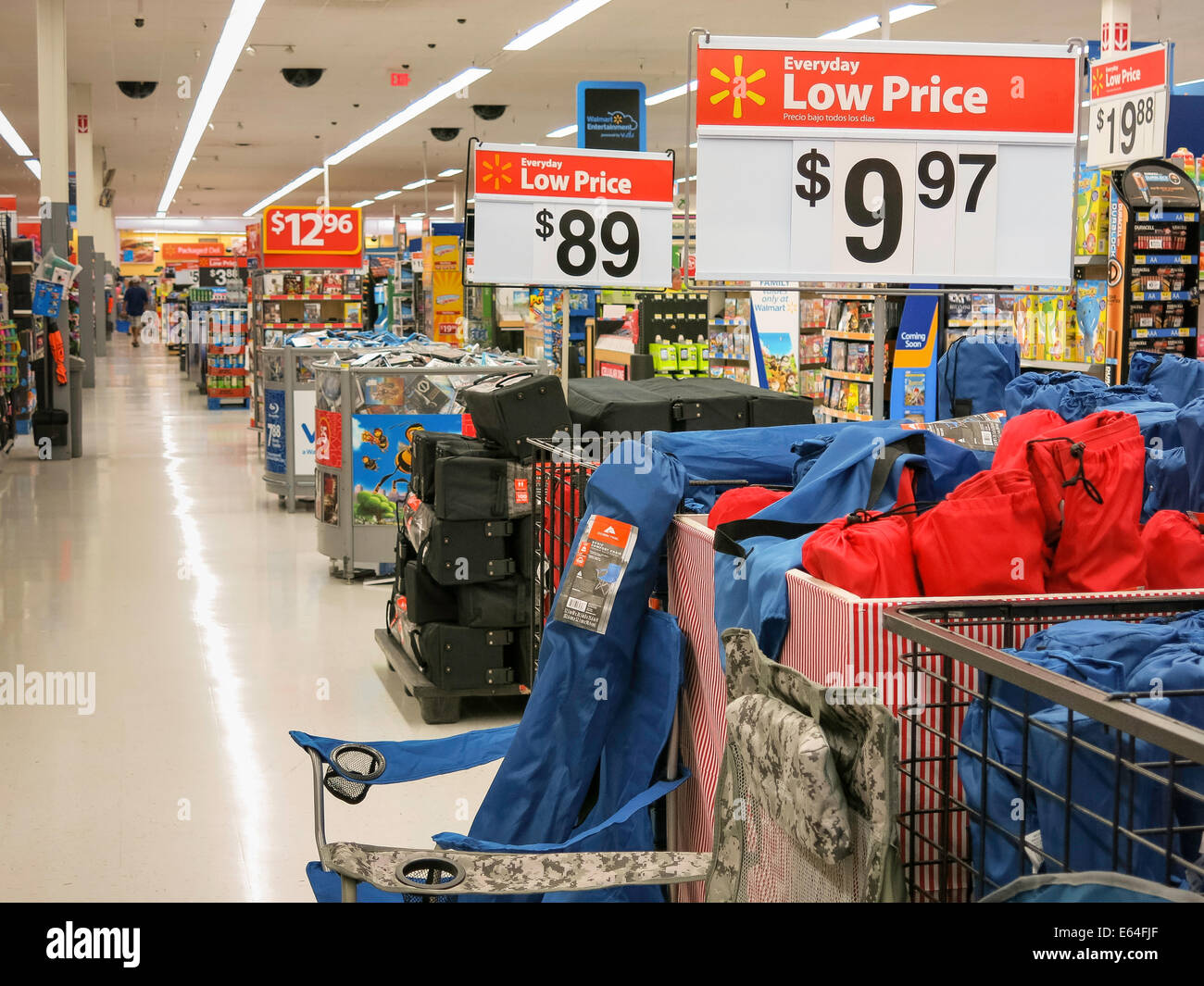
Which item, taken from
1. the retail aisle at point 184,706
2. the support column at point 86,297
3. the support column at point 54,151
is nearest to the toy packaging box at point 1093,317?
the retail aisle at point 184,706

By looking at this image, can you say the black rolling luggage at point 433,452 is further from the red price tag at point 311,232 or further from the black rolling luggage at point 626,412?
the red price tag at point 311,232

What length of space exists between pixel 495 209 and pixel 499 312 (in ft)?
37.8

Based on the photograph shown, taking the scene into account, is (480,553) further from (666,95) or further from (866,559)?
(666,95)

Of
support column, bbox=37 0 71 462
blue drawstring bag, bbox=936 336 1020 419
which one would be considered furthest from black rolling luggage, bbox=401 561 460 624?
support column, bbox=37 0 71 462

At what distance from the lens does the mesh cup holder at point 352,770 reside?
217cm

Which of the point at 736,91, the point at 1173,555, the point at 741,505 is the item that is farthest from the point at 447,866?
the point at 736,91

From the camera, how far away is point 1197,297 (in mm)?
8258

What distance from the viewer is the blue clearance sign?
13.6 meters

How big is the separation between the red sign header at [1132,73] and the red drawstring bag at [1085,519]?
7.11 metres

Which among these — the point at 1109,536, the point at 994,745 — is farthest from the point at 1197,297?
the point at 994,745

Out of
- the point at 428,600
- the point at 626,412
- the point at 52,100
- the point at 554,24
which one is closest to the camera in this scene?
the point at 626,412

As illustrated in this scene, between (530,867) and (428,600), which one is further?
(428,600)

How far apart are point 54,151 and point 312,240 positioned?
2446 millimetres

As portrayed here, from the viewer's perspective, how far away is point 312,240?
41.6 ft
